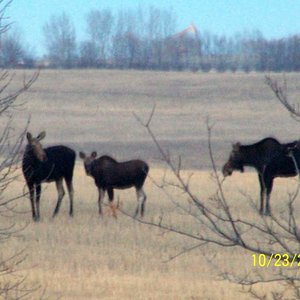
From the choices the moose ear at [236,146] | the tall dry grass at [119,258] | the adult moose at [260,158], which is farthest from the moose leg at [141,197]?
the moose ear at [236,146]

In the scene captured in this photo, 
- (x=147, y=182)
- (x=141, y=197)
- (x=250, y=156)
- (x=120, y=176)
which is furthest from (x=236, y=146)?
(x=147, y=182)

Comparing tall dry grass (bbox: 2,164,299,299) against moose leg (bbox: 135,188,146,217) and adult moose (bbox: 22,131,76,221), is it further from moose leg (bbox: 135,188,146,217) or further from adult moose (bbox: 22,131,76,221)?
adult moose (bbox: 22,131,76,221)

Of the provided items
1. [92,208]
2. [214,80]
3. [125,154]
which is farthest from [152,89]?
[92,208]

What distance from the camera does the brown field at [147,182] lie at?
1399 cm

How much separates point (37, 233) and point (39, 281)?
15.9 ft

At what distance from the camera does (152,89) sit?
238 feet

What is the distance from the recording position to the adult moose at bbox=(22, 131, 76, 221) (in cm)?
1917

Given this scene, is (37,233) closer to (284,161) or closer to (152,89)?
(284,161)

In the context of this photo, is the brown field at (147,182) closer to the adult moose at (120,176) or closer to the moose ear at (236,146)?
the adult moose at (120,176)

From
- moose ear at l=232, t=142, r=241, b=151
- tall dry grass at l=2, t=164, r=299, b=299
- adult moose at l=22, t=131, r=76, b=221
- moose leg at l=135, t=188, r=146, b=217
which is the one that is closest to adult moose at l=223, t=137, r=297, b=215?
moose ear at l=232, t=142, r=241, b=151

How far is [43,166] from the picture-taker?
2023 cm

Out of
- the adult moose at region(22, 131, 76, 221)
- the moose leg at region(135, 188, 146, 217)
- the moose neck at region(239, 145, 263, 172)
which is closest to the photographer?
the adult moose at region(22, 131, 76, 221)

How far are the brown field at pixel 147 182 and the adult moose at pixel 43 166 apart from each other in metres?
0.36

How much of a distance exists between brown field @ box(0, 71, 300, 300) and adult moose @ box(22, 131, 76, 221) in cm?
36
